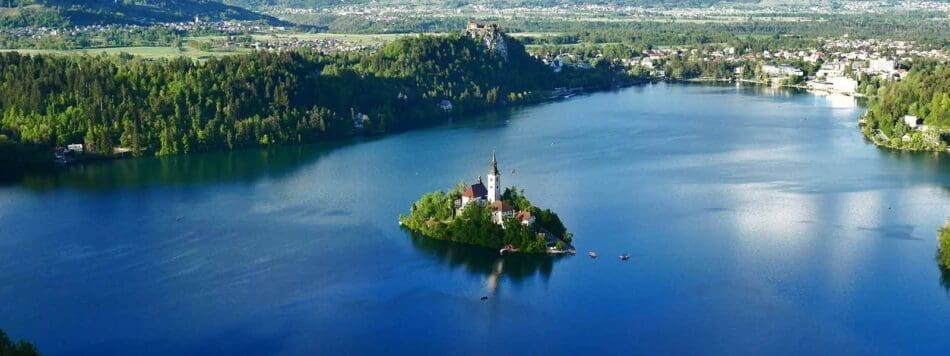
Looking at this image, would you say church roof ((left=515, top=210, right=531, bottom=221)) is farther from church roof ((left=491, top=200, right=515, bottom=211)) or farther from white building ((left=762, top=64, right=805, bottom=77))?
white building ((left=762, top=64, right=805, bottom=77))

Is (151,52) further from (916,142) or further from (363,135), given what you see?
(916,142)

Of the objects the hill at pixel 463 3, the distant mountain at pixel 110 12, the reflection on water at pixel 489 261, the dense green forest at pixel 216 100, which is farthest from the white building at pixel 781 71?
the hill at pixel 463 3

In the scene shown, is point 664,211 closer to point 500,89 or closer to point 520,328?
Result: point 520,328

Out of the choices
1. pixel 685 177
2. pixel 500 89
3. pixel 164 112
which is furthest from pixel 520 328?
pixel 500 89

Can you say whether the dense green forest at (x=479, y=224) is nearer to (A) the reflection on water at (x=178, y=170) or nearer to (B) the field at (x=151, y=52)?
(A) the reflection on water at (x=178, y=170)

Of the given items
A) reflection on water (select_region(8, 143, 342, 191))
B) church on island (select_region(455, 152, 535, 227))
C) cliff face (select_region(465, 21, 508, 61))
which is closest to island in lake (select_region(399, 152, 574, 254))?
church on island (select_region(455, 152, 535, 227))
